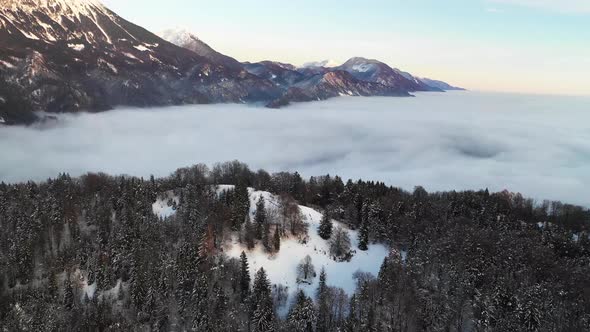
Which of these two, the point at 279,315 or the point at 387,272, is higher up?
Result: the point at 387,272

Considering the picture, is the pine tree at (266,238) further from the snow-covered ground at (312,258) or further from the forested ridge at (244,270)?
the snow-covered ground at (312,258)

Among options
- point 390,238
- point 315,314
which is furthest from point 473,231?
point 315,314

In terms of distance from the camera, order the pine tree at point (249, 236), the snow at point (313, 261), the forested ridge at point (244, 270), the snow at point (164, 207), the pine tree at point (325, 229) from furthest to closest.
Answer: the snow at point (164, 207) → the pine tree at point (325, 229) → the pine tree at point (249, 236) → the snow at point (313, 261) → the forested ridge at point (244, 270)

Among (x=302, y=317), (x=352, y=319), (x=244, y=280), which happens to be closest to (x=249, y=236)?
(x=244, y=280)

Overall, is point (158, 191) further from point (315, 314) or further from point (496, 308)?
point (496, 308)

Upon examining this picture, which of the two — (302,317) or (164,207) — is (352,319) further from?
(164,207)

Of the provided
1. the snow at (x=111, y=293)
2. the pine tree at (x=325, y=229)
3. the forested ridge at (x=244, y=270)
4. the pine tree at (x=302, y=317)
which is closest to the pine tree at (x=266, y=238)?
the forested ridge at (x=244, y=270)

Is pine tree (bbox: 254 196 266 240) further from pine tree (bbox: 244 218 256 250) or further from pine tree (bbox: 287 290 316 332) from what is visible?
pine tree (bbox: 287 290 316 332)
